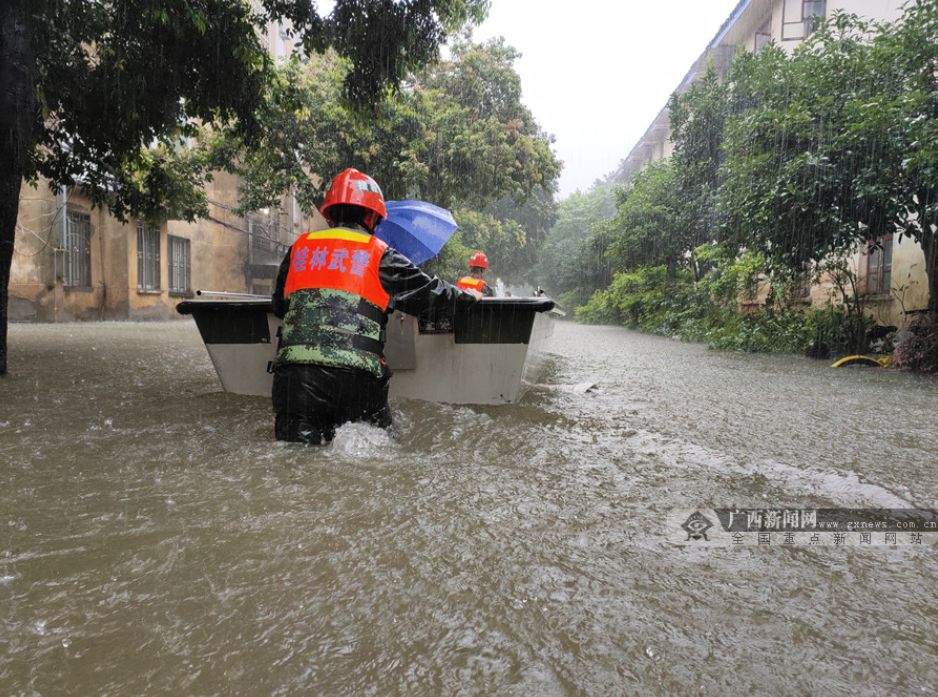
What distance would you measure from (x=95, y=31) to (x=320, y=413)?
588 centimetres

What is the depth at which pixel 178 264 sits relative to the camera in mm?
18594

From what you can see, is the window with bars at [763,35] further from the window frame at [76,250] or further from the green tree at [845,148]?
the window frame at [76,250]

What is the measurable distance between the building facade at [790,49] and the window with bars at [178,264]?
594 inches

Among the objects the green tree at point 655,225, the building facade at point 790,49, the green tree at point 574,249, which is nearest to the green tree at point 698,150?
the green tree at point 655,225

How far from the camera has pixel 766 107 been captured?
30.1 ft

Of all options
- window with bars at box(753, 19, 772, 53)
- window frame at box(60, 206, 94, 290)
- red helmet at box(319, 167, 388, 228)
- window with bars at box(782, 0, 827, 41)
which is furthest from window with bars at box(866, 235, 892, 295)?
window frame at box(60, 206, 94, 290)

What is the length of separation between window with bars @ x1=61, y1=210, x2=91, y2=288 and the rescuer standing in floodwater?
44.8ft

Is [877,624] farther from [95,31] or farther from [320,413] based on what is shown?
[95,31]

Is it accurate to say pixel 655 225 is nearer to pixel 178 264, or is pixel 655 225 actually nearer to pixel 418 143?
pixel 418 143

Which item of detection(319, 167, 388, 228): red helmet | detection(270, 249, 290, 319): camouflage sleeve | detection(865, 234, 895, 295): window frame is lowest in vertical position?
detection(270, 249, 290, 319): camouflage sleeve

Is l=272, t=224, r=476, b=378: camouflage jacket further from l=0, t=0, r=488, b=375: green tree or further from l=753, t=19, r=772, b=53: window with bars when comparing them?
l=753, t=19, r=772, b=53: window with bars

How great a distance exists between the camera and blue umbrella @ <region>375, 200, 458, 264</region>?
4570mm

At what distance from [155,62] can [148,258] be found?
40.9ft

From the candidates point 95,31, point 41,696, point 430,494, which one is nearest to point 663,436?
point 430,494
